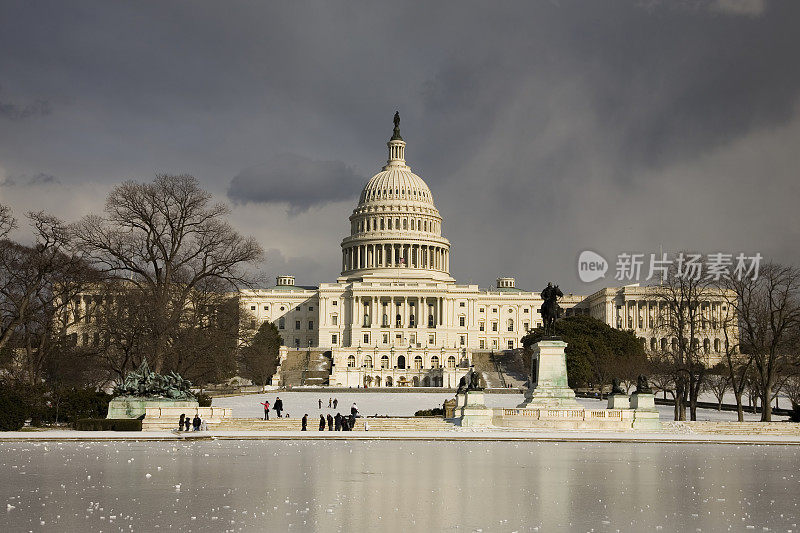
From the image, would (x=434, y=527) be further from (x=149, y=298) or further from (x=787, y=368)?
(x=787, y=368)

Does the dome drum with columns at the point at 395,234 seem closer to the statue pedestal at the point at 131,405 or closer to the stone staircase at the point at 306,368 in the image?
the stone staircase at the point at 306,368

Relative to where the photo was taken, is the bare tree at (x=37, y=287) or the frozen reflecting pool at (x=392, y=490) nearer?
the frozen reflecting pool at (x=392, y=490)

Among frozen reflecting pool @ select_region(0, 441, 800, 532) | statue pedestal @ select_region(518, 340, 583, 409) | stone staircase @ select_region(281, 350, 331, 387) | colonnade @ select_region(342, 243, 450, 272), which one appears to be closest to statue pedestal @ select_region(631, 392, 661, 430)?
statue pedestal @ select_region(518, 340, 583, 409)

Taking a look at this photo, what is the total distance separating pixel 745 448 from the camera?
3506 centimetres

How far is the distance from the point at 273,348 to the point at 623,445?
88347 millimetres

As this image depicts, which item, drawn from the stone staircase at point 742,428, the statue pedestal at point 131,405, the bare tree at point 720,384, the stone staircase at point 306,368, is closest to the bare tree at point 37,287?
the statue pedestal at point 131,405

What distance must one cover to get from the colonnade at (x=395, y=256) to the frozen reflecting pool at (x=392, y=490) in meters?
137

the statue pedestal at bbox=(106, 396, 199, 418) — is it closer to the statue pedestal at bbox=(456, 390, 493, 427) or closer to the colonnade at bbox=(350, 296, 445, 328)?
the statue pedestal at bbox=(456, 390, 493, 427)

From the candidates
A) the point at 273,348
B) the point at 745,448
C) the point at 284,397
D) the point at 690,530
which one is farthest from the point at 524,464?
the point at 273,348

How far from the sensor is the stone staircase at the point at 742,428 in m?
43.6

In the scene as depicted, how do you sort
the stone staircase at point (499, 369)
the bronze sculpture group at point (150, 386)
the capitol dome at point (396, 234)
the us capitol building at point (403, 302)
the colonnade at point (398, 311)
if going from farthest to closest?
the capitol dome at point (396, 234), the colonnade at point (398, 311), the us capitol building at point (403, 302), the stone staircase at point (499, 369), the bronze sculpture group at point (150, 386)

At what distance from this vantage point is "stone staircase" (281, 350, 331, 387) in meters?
117

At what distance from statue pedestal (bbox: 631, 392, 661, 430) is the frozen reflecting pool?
42.0 feet

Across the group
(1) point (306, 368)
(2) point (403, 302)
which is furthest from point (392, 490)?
(2) point (403, 302)
